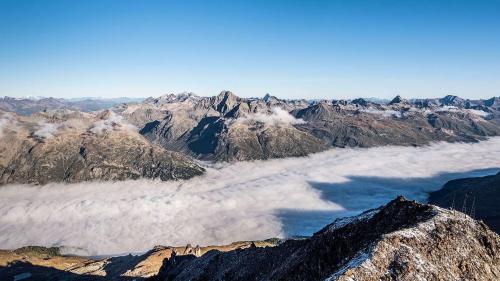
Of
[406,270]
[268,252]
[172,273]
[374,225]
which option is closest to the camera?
[406,270]

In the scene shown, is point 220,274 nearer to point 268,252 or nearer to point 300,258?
point 268,252

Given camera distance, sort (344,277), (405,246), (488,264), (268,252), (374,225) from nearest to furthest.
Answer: (344,277) < (405,246) < (488,264) < (374,225) < (268,252)

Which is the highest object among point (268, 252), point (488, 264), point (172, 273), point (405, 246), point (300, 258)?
point (405, 246)

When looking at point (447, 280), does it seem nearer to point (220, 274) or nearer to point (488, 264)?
point (488, 264)

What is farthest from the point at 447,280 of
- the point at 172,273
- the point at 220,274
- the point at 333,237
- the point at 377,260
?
the point at 172,273

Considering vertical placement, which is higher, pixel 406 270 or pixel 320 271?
pixel 406 270

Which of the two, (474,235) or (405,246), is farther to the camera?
(474,235)

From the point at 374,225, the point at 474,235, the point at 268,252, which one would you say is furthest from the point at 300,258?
the point at 474,235
